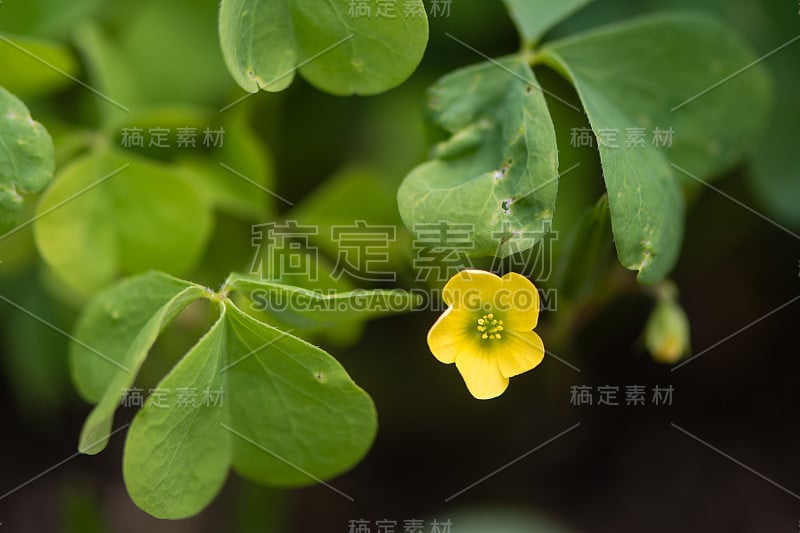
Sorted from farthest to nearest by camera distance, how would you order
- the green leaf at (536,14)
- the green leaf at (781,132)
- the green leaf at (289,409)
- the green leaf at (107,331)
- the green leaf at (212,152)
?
the green leaf at (781,132) → the green leaf at (212,152) → the green leaf at (536,14) → the green leaf at (107,331) → the green leaf at (289,409)

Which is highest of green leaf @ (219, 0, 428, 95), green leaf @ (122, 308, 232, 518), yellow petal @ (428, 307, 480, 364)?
green leaf @ (219, 0, 428, 95)

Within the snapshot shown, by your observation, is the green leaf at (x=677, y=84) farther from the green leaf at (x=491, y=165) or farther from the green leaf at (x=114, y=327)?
the green leaf at (x=114, y=327)

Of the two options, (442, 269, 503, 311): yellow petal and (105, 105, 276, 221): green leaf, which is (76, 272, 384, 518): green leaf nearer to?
(442, 269, 503, 311): yellow petal

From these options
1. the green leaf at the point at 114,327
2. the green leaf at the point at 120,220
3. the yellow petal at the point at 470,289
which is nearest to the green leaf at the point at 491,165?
the yellow petal at the point at 470,289

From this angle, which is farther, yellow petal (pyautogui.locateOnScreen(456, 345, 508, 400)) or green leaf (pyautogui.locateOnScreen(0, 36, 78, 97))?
green leaf (pyautogui.locateOnScreen(0, 36, 78, 97))

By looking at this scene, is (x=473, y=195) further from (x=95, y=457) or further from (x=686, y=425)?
(x=95, y=457)

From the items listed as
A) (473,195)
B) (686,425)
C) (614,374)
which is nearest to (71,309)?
(473,195)

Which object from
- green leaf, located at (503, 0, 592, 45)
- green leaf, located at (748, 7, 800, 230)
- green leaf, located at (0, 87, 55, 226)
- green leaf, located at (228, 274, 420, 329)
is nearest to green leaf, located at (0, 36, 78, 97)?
green leaf, located at (0, 87, 55, 226)
